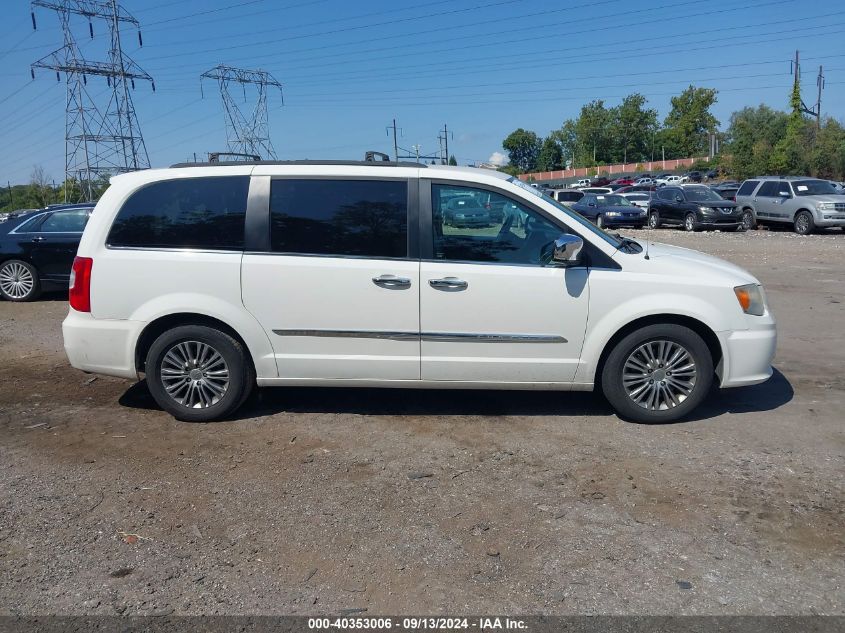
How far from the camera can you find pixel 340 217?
17.4 feet

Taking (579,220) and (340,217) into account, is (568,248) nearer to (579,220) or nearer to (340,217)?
(579,220)

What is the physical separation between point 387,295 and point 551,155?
438 ft

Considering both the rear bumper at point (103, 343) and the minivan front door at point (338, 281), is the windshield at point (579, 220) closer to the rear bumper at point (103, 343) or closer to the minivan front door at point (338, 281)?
the minivan front door at point (338, 281)

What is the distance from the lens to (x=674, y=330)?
16.9ft

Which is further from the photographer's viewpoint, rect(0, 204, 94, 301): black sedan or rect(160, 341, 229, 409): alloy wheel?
rect(0, 204, 94, 301): black sedan

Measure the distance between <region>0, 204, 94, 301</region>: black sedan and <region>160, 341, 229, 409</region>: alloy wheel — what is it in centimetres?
705

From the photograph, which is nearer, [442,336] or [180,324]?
[442,336]

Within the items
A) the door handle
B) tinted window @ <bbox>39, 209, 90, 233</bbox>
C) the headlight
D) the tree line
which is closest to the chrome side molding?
the door handle

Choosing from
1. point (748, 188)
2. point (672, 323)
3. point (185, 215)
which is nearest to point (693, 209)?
point (748, 188)

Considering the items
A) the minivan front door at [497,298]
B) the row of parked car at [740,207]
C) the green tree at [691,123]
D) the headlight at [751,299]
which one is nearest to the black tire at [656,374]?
the minivan front door at [497,298]

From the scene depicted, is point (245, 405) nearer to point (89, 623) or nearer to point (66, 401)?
point (66, 401)

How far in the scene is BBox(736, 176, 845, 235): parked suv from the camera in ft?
69.4

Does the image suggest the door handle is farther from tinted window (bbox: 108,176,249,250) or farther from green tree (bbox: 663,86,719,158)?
green tree (bbox: 663,86,719,158)

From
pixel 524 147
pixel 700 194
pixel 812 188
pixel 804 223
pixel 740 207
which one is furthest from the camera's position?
pixel 524 147
